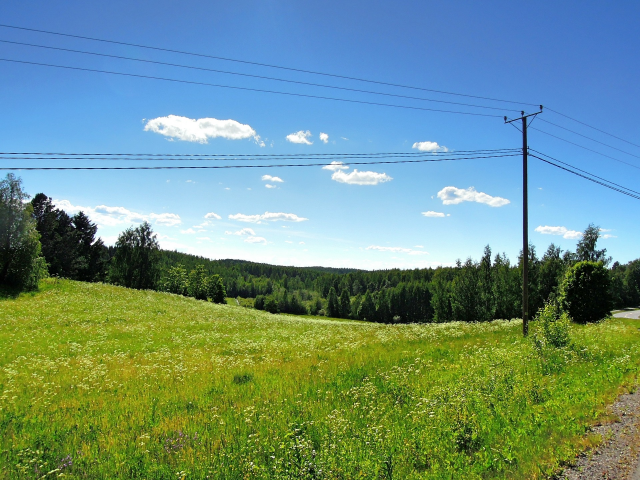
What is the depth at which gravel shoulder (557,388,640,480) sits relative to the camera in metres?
4.88

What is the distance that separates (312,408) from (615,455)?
20.4 ft

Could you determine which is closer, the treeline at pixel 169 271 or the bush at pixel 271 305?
the treeline at pixel 169 271

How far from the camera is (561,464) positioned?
525cm

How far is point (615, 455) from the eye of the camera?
5.31 m

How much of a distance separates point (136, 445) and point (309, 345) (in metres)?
12.6

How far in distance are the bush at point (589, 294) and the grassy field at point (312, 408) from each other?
667 centimetres

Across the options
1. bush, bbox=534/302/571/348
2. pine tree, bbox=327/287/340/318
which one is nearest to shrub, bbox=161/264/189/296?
pine tree, bbox=327/287/340/318

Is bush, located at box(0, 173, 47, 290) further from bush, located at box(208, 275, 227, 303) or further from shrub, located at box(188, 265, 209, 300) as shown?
shrub, located at box(188, 265, 209, 300)

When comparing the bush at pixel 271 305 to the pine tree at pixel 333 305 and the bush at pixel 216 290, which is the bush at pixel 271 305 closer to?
the bush at pixel 216 290

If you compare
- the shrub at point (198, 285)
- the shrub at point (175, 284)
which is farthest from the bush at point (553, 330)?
the shrub at point (175, 284)

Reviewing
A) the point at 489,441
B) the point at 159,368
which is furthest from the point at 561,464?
the point at 159,368

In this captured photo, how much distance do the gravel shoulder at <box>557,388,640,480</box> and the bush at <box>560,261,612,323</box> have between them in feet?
64.3

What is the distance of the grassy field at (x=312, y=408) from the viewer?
5875 millimetres

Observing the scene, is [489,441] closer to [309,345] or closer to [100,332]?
[309,345]
